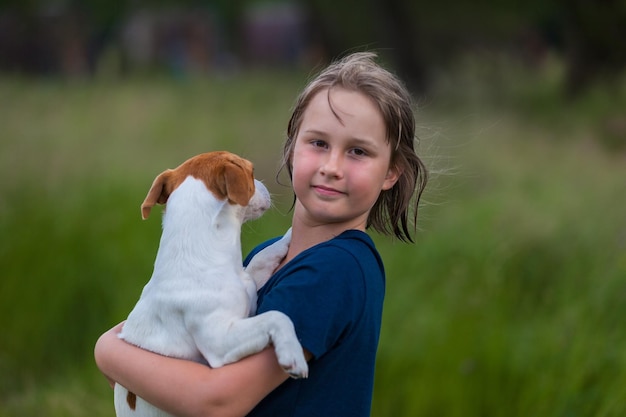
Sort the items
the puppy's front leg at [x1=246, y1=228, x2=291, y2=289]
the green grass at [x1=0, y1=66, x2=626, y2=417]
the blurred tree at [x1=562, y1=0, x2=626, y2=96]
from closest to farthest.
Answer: the puppy's front leg at [x1=246, y1=228, x2=291, y2=289], the green grass at [x1=0, y1=66, x2=626, y2=417], the blurred tree at [x1=562, y1=0, x2=626, y2=96]

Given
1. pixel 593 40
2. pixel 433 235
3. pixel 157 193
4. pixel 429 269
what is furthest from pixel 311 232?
pixel 593 40

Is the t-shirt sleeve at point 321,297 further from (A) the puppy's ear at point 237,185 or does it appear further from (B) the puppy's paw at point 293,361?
(A) the puppy's ear at point 237,185

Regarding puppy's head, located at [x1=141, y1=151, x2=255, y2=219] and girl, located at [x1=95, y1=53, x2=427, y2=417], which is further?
puppy's head, located at [x1=141, y1=151, x2=255, y2=219]

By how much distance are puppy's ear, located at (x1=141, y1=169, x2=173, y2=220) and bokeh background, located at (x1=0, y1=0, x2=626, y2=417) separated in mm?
538

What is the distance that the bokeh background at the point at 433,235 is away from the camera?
4.34 meters

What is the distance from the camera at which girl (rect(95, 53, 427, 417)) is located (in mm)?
1958

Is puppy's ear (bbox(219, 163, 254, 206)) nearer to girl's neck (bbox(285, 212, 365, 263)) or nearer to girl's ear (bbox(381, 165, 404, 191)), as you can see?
girl's neck (bbox(285, 212, 365, 263))

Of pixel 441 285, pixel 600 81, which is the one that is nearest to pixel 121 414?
pixel 441 285

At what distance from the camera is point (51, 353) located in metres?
5.53

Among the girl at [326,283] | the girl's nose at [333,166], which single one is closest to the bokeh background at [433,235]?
the girl at [326,283]

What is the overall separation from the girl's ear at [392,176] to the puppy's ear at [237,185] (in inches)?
13.9

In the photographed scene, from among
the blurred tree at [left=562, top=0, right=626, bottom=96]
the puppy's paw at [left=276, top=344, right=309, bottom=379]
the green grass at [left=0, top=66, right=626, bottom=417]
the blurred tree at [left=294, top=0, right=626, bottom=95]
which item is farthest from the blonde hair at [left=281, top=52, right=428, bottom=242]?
the blurred tree at [left=562, top=0, right=626, bottom=96]

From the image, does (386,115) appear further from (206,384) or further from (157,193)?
(206,384)

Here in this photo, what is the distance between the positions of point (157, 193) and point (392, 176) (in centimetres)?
59
